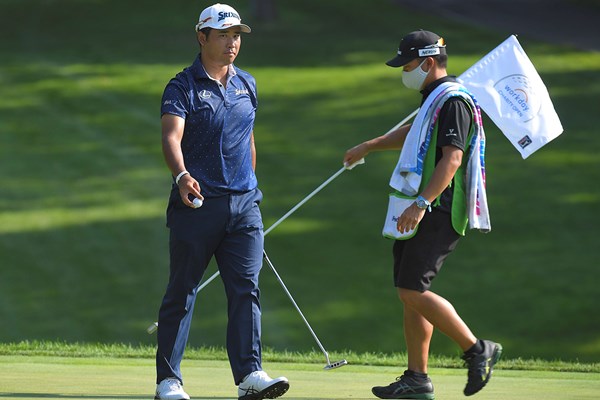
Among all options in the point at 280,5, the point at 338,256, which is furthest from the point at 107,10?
the point at 338,256

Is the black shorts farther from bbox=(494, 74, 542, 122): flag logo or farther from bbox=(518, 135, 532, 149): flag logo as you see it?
bbox=(494, 74, 542, 122): flag logo

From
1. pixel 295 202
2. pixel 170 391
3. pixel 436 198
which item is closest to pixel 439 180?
pixel 436 198

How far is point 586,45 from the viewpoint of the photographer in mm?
24984

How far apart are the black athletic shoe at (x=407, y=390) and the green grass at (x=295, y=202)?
665cm

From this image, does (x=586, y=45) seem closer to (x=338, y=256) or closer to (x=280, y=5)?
(x=280, y=5)

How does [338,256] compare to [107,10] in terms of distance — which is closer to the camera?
[338,256]

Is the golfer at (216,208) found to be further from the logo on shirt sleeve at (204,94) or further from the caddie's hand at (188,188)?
the caddie's hand at (188,188)

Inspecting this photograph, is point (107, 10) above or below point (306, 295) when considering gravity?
above

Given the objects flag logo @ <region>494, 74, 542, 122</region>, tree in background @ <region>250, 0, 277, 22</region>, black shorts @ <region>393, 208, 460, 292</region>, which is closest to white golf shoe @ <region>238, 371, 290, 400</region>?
black shorts @ <region>393, 208, 460, 292</region>

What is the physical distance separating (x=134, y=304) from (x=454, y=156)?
8573 mm

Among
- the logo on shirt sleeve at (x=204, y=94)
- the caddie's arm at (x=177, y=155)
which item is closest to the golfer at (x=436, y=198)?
the logo on shirt sleeve at (x=204, y=94)

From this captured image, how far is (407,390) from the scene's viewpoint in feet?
19.9

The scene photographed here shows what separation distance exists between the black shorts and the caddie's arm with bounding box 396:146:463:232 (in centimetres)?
12

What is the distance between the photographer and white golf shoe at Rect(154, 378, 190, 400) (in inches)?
231
